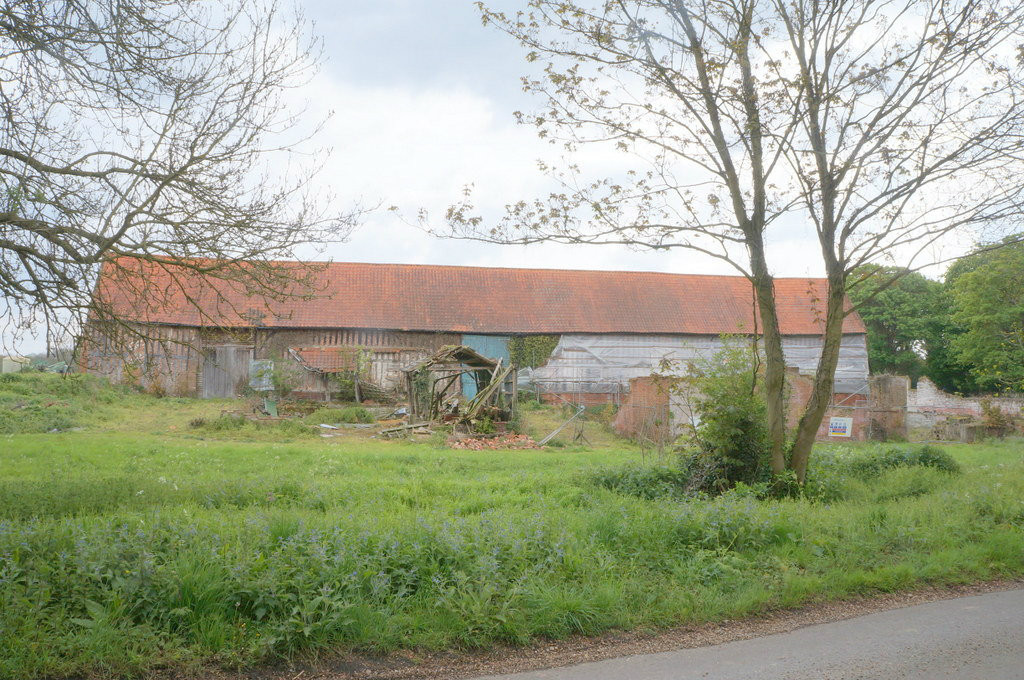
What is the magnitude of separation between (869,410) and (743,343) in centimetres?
1507

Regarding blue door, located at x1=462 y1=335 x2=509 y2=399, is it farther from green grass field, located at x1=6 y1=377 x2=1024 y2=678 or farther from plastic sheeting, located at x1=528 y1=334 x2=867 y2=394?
green grass field, located at x1=6 y1=377 x2=1024 y2=678

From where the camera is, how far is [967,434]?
25.0 m

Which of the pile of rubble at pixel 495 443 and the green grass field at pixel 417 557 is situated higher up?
the green grass field at pixel 417 557

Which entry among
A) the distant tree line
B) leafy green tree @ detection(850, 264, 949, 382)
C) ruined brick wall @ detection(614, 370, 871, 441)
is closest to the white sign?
ruined brick wall @ detection(614, 370, 871, 441)

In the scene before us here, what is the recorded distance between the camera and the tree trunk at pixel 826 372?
31.7 feet

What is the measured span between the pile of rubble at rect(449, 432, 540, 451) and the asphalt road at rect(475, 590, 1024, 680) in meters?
13.4

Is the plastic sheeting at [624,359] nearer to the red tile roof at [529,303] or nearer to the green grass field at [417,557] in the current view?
the red tile roof at [529,303]

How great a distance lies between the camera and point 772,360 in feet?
32.9

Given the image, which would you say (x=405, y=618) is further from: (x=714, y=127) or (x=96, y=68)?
(x=714, y=127)

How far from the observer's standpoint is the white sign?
2250cm

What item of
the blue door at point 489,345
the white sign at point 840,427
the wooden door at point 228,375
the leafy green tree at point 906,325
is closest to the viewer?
the white sign at point 840,427

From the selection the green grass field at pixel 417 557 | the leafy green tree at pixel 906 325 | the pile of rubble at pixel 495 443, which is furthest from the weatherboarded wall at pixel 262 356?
the leafy green tree at pixel 906 325

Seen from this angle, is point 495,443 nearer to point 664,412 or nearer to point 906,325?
point 664,412

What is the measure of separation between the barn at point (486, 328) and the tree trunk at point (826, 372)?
726 inches
